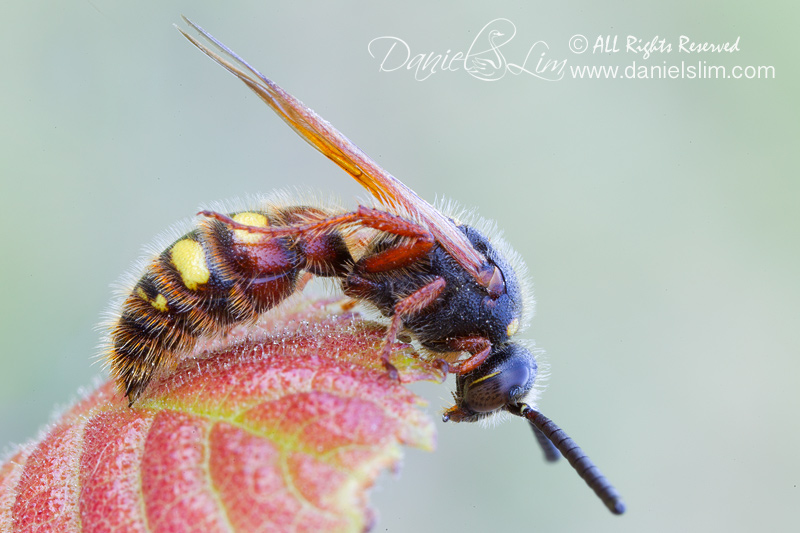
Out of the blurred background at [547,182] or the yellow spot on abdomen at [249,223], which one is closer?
the yellow spot on abdomen at [249,223]

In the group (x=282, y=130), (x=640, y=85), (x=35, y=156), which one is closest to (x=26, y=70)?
(x=35, y=156)

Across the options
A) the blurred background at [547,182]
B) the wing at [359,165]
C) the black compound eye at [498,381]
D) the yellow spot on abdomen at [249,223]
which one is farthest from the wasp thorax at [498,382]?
the blurred background at [547,182]

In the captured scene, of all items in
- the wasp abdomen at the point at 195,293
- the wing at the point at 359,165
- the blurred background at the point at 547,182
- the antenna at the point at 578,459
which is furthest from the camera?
the blurred background at the point at 547,182

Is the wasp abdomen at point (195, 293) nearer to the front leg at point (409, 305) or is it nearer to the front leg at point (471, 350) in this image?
→ the front leg at point (409, 305)

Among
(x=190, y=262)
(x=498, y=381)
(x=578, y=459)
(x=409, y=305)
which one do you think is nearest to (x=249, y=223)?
(x=190, y=262)

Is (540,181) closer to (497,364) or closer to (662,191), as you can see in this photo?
(662,191)

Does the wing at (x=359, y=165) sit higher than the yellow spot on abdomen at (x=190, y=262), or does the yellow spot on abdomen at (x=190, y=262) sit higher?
the wing at (x=359, y=165)

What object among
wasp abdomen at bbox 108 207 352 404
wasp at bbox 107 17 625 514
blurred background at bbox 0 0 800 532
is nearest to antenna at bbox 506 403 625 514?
wasp at bbox 107 17 625 514

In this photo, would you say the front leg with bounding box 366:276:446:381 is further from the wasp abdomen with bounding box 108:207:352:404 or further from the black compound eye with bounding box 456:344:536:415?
the wasp abdomen with bounding box 108:207:352:404
